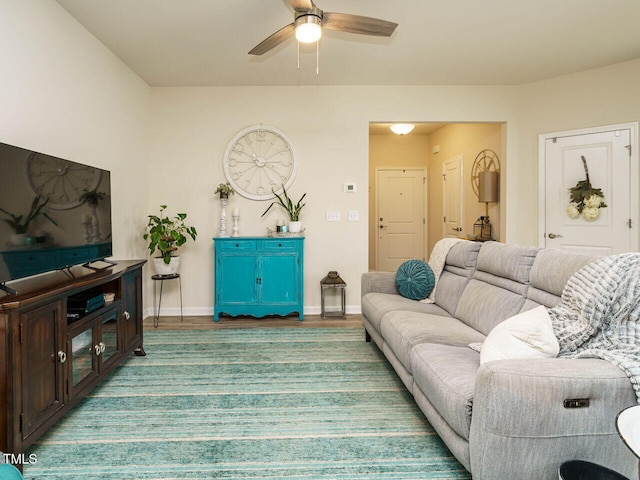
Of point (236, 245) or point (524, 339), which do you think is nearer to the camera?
point (524, 339)

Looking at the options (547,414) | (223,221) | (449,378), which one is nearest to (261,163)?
(223,221)

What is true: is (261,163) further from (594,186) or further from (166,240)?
(594,186)

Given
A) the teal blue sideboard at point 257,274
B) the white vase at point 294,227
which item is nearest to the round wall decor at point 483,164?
the white vase at point 294,227

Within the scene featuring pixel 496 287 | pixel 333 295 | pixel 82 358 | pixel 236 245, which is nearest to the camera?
pixel 82 358

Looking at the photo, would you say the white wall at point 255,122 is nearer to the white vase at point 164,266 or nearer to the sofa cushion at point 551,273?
the white vase at point 164,266

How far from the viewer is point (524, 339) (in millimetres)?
1597

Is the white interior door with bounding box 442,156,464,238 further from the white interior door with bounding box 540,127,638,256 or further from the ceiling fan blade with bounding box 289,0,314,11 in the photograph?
the ceiling fan blade with bounding box 289,0,314,11

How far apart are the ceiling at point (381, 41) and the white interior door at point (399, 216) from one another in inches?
117

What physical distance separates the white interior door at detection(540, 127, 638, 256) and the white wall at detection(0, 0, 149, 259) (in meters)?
4.53

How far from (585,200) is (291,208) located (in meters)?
3.15

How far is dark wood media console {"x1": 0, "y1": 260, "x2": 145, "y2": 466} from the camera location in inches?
63.9

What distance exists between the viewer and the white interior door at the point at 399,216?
726 cm

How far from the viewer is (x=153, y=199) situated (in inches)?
176

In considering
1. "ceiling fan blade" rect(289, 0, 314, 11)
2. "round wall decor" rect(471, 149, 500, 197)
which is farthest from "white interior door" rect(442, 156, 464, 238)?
"ceiling fan blade" rect(289, 0, 314, 11)
